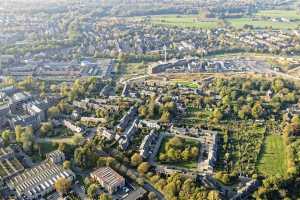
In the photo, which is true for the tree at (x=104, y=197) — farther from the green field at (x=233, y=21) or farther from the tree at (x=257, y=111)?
the green field at (x=233, y=21)

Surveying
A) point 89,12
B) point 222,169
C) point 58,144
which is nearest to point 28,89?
point 58,144

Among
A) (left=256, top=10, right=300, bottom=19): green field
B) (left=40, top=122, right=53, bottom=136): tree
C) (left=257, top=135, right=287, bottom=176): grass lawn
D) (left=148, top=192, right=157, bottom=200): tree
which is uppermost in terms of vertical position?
(left=256, top=10, right=300, bottom=19): green field

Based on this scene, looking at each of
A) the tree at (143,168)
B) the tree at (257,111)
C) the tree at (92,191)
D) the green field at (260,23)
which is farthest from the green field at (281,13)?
the tree at (92,191)

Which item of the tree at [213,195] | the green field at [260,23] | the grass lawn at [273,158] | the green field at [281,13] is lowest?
the grass lawn at [273,158]

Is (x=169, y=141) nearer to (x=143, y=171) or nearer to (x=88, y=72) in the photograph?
(x=143, y=171)

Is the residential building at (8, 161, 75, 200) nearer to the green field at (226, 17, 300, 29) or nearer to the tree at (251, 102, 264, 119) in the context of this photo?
the tree at (251, 102, 264, 119)

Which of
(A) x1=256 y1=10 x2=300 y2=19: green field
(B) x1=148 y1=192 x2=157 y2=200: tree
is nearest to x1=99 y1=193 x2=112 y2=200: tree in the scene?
(B) x1=148 y1=192 x2=157 y2=200: tree

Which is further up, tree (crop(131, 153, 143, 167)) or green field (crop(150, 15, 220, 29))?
green field (crop(150, 15, 220, 29))
